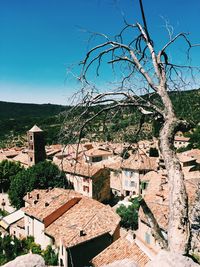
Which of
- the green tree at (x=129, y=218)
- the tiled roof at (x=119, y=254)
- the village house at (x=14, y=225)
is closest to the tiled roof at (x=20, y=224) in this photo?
the village house at (x=14, y=225)

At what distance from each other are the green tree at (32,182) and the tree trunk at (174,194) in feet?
127

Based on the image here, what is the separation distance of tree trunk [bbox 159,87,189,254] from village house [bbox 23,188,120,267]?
57.7 feet

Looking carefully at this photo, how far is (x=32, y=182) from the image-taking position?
141 ft

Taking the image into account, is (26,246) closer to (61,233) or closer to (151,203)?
(61,233)

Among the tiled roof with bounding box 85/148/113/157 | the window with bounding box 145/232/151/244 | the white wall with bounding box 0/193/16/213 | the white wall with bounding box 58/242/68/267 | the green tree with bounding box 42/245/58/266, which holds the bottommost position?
the white wall with bounding box 0/193/16/213

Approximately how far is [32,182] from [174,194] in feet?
134

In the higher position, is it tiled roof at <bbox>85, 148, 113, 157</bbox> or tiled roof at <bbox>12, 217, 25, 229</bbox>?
tiled roof at <bbox>85, 148, 113, 157</bbox>

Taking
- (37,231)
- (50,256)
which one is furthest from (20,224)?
(50,256)

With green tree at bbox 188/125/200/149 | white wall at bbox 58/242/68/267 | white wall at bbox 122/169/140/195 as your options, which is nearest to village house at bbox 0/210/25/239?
white wall at bbox 58/242/68/267

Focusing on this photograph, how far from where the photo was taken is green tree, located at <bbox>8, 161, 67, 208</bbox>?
42.7 meters

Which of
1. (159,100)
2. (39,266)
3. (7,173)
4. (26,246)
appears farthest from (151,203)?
(7,173)

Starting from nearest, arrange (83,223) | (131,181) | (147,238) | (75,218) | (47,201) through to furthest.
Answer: (147,238) < (83,223) < (75,218) < (47,201) < (131,181)

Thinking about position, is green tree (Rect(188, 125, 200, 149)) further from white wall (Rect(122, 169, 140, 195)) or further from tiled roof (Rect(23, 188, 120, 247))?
tiled roof (Rect(23, 188, 120, 247))

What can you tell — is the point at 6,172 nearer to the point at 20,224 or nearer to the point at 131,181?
the point at 20,224
